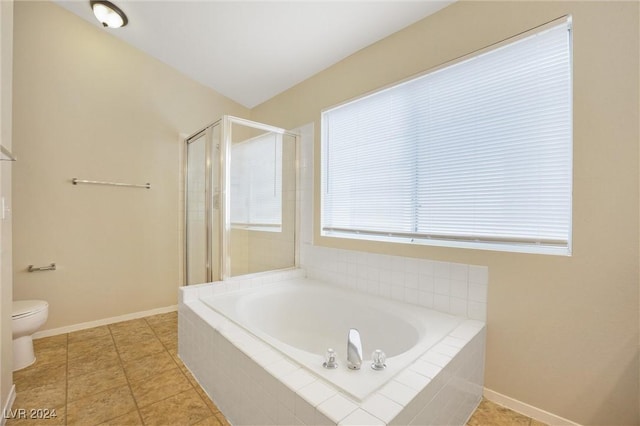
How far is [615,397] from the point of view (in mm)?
Result: 1312

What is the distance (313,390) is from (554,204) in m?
1.48

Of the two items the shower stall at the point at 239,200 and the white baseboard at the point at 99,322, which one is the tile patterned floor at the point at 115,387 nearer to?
the white baseboard at the point at 99,322

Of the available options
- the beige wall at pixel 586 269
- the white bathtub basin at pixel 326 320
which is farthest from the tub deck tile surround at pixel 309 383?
the beige wall at pixel 586 269

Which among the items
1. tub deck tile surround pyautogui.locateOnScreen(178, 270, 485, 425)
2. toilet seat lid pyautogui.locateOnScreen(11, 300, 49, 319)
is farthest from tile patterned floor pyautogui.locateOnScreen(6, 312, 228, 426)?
toilet seat lid pyautogui.locateOnScreen(11, 300, 49, 319)

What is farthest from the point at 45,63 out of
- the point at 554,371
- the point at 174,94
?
the point at 554,371

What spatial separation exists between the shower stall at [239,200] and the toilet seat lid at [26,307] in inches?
44.0

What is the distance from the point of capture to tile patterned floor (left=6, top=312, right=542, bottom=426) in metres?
1.54

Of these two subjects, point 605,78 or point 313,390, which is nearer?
point 313,390

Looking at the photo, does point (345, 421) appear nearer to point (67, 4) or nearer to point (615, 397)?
point (615, 397)

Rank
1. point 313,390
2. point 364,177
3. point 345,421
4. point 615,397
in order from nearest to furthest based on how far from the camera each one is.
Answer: point 345,421 → point 313,390 → point 615,397 → point 364,177

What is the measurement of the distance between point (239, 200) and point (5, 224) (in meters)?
1.38

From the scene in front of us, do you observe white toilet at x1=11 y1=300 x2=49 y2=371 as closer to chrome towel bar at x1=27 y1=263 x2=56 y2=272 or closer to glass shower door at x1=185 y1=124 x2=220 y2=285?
chrome towel bar at x1=27 y1=263 x2=56 y2=272

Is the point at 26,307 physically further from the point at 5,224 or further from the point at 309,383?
the point at 309,383

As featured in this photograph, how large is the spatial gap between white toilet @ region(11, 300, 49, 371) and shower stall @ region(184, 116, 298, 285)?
1131mm
